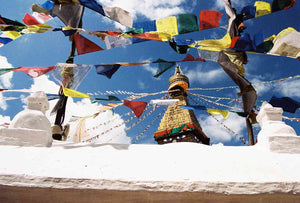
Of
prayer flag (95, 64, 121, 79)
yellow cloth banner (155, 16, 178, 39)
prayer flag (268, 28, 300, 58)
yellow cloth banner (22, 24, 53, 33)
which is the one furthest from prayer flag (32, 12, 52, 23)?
prayer flag (268, 28, 300, 58)

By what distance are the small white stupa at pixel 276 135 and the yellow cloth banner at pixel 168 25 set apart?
2.60 meters

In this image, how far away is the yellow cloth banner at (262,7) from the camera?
487cm

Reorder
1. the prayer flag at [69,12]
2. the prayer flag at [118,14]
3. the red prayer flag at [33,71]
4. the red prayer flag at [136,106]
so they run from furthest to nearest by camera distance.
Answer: the prayer flag at [69,12]
the prayer flag at [118,14]
the red prayer flag at [136,106]
the red prayer flag at [33,71]

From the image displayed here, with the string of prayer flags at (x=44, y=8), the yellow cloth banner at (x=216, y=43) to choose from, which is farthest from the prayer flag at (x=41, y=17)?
the yellow cloth banner at (x=216, y=43)

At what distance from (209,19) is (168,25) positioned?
34.9 inches

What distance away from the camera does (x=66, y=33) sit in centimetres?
476

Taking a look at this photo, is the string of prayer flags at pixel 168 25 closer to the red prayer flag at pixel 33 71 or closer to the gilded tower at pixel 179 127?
the red prayer flag at pixel 33 71

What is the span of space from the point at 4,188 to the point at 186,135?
13734 millimetres

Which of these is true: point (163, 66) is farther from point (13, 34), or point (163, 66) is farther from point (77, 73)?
point (13, 34)

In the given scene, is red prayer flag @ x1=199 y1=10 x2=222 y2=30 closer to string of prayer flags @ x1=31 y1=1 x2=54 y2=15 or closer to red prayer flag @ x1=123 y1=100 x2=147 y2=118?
red prayer flag @ x1=123 y1=100 x2=147 y2=118

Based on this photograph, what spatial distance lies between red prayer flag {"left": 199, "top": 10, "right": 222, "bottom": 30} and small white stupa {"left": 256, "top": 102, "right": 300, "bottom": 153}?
260 centimetres

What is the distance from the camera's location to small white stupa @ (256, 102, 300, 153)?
2451 millimetres

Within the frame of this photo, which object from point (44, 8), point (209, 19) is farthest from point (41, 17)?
point (209, 19)

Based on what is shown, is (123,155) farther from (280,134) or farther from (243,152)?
(280,134)
